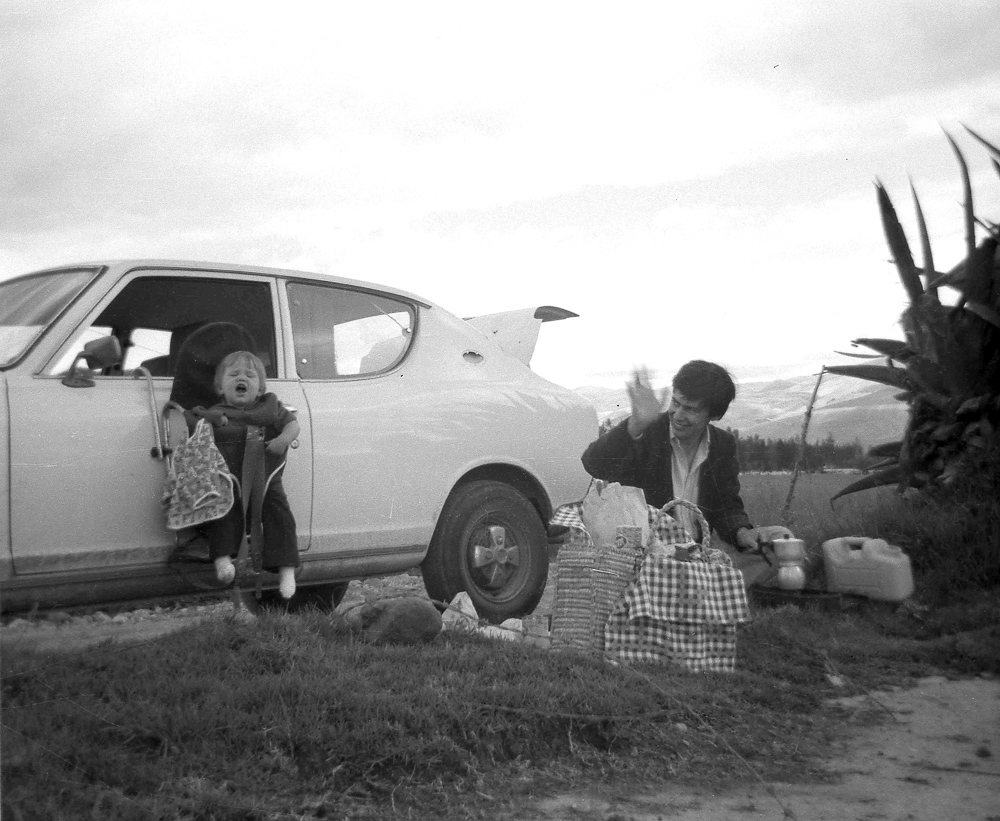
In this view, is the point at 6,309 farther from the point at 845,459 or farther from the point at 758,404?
the point at 845,459

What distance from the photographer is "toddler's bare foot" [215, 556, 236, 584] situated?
353 centimetres

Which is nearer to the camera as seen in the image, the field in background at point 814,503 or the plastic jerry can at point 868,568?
the plastic jerry can at point 868,568

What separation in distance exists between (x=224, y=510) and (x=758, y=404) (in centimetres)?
247

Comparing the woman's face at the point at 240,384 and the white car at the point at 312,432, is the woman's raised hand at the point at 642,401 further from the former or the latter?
the woman's face at the point at 240,384

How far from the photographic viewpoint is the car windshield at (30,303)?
10.7ft

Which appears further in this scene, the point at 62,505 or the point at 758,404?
the point at 758,404

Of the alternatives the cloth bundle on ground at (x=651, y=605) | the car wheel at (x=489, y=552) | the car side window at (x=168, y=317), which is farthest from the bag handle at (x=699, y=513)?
the car side window at (x=168, y=317)

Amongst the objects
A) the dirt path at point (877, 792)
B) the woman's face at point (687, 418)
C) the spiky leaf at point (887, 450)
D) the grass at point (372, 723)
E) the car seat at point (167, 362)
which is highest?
the car seat at point (167, 362)

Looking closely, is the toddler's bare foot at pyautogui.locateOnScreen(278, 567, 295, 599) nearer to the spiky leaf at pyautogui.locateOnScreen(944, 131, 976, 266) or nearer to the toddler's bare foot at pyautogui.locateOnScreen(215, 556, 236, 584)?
the toddler's bare foot at pyautogui.locateOnScreen(215, 556, 236, 584)

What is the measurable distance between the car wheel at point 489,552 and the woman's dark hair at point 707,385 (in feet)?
2.84

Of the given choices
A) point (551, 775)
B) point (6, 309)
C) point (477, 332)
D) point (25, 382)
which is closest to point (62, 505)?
point (25, 382)

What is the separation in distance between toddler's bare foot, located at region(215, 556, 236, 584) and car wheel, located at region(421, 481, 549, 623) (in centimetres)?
116

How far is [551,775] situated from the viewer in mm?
2941

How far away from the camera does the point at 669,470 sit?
4.91 metres
